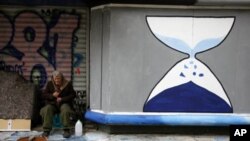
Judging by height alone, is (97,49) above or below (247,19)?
below

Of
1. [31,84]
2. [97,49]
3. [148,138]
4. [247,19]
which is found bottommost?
[148,138]

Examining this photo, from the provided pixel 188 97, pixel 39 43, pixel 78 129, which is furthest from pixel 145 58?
pixel 39 43

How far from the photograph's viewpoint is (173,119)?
24.6ft

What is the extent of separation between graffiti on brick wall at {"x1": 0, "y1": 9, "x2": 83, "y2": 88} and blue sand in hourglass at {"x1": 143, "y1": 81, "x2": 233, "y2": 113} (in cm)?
200

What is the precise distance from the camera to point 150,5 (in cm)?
747

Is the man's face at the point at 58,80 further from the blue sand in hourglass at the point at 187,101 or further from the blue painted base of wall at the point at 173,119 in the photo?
the blue sand in hourglass at the point at 187,101

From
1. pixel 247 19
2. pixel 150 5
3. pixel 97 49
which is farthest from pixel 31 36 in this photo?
pixel 247 19

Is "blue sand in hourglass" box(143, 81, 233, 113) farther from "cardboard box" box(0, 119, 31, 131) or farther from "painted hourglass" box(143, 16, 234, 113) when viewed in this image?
"cardboard box" box(0, 119, 31, 131)

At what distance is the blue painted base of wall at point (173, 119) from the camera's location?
292 inches

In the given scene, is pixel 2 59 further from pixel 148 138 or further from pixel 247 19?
pixel 247 19

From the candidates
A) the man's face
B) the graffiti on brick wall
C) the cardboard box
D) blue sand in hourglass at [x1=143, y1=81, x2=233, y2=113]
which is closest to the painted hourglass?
blue sand in hourglass at [x1=143, y1=81, x2=233, y2=113]

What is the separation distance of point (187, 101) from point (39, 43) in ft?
10.6

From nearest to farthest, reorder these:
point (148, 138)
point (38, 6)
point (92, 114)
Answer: point (148, 138)
point (92, 114)
point (38, 6)

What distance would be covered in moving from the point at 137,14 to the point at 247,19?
2.01 meters
